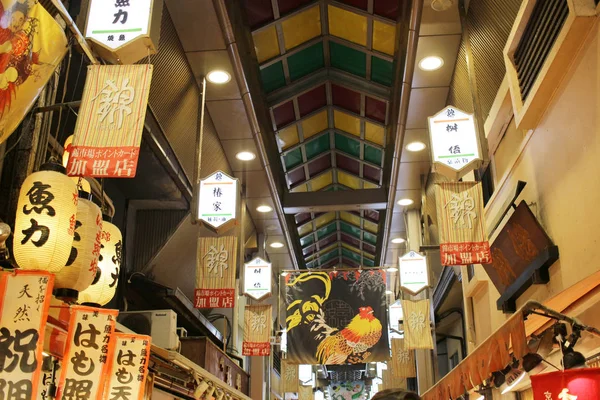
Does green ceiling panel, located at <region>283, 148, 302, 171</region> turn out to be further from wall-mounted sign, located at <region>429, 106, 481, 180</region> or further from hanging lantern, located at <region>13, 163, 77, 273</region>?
hanging lantern, located at <region>13, 163, 77, 273</region>

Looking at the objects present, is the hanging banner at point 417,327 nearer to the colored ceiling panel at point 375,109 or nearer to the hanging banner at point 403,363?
the hanging banner at point 403,363

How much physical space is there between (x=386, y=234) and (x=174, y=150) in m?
8.04

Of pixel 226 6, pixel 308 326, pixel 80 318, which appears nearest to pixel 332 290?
pixel 308 326

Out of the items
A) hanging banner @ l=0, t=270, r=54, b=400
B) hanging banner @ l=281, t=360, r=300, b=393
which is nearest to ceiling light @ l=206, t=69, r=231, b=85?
hanging banner @ l=0, t=270, r=54, b=400

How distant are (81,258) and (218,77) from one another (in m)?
6.03

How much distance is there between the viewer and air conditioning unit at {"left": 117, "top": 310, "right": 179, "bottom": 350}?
8359 millimetres

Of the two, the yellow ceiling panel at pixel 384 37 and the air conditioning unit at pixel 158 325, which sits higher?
the yellow ceiling panel at pixel 384 37

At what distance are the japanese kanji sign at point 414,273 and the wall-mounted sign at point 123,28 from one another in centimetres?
890

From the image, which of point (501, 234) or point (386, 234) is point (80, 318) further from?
point (386, 234)

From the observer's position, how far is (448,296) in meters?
14.9

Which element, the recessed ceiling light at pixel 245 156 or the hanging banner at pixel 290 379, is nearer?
the recessed ceiling light at pixel 245 156

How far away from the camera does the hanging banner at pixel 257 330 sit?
41.8 ft

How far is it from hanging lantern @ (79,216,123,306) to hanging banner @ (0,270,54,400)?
136 centimetres

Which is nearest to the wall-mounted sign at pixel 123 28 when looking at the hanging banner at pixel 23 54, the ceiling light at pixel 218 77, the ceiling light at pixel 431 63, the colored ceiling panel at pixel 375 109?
the hanging banner at pixel 23 54
